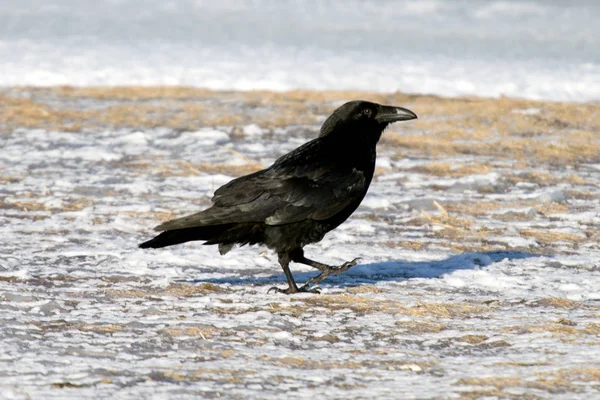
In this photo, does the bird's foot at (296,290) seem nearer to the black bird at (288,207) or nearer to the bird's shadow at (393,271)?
the black bird at (288,207)

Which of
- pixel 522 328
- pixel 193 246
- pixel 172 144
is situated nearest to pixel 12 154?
pixel 172 144

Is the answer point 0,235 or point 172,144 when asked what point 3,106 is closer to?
point 172,144

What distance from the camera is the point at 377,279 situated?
6379mm

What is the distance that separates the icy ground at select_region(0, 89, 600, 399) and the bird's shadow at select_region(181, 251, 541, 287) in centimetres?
2

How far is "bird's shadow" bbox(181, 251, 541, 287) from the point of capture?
6328mm

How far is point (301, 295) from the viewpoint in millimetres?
5957

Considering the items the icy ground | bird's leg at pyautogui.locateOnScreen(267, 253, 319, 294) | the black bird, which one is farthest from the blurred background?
bird's leg at pyautogui.locateOnScreen(267, 253, 319, 294)

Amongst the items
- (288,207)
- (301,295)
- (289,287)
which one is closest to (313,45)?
(288,207)

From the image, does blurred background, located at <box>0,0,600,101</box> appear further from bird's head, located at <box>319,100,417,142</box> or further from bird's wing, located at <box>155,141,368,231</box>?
bird's wing, located at <box>155,141,368,231</box>

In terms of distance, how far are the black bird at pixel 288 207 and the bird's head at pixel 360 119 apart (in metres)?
0.23

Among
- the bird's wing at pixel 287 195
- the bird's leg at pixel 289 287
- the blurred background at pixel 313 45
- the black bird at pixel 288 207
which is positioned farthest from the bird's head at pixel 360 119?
the blurred background at pixel 313 45

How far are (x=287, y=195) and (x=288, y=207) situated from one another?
0.08 meters

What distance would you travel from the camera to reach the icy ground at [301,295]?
4.10 meters

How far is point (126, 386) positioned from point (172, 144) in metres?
7.45
